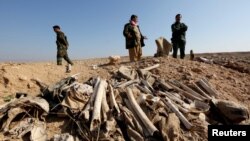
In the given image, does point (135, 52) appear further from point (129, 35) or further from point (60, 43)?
point (60, 43)

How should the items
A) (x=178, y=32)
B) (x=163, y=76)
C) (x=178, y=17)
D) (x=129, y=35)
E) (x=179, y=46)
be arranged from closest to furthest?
(x=163, y=76), (x=129, y=35), (x=178, y=17), (x=178, y=32), (x=179, y=46)

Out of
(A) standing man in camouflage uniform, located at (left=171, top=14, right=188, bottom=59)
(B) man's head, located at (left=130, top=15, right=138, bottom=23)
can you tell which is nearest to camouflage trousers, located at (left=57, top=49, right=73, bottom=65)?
(B) man's head, located at (left=130, top=15, right=138, bottom=23)

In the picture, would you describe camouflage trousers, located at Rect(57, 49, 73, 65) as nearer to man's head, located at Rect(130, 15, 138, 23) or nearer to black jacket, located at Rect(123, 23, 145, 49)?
black jacket, located at Rect(123, 23, 145, 49)

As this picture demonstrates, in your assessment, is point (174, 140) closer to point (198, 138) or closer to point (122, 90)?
point (198, 138)

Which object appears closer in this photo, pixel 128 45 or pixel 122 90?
pixel 122 90

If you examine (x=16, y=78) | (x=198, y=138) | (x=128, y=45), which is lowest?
(x=198, y=138)

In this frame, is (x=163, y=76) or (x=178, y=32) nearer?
(x=163, y=76)

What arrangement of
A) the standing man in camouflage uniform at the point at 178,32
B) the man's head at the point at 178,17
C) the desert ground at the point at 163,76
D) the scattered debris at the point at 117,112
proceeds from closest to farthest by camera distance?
1. the scattered debris at the point at 117,112
2. the desert ground at the point at 163,76
3. the man's head at the point at 178,17
4. the standing man in camouflage uniform at the point at 178,32

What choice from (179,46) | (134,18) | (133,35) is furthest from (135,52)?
(179,46)

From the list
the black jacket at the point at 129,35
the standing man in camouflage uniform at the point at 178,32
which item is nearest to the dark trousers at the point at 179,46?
the standing man in camouflage uniform at the point at 178,32

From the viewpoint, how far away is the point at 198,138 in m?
4.41

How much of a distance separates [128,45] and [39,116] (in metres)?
4.42

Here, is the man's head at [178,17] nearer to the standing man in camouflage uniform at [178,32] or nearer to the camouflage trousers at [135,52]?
the standing man in camouflage uniform at [178,32]

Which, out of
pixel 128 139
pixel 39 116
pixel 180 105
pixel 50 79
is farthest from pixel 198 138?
pixel 50 79
